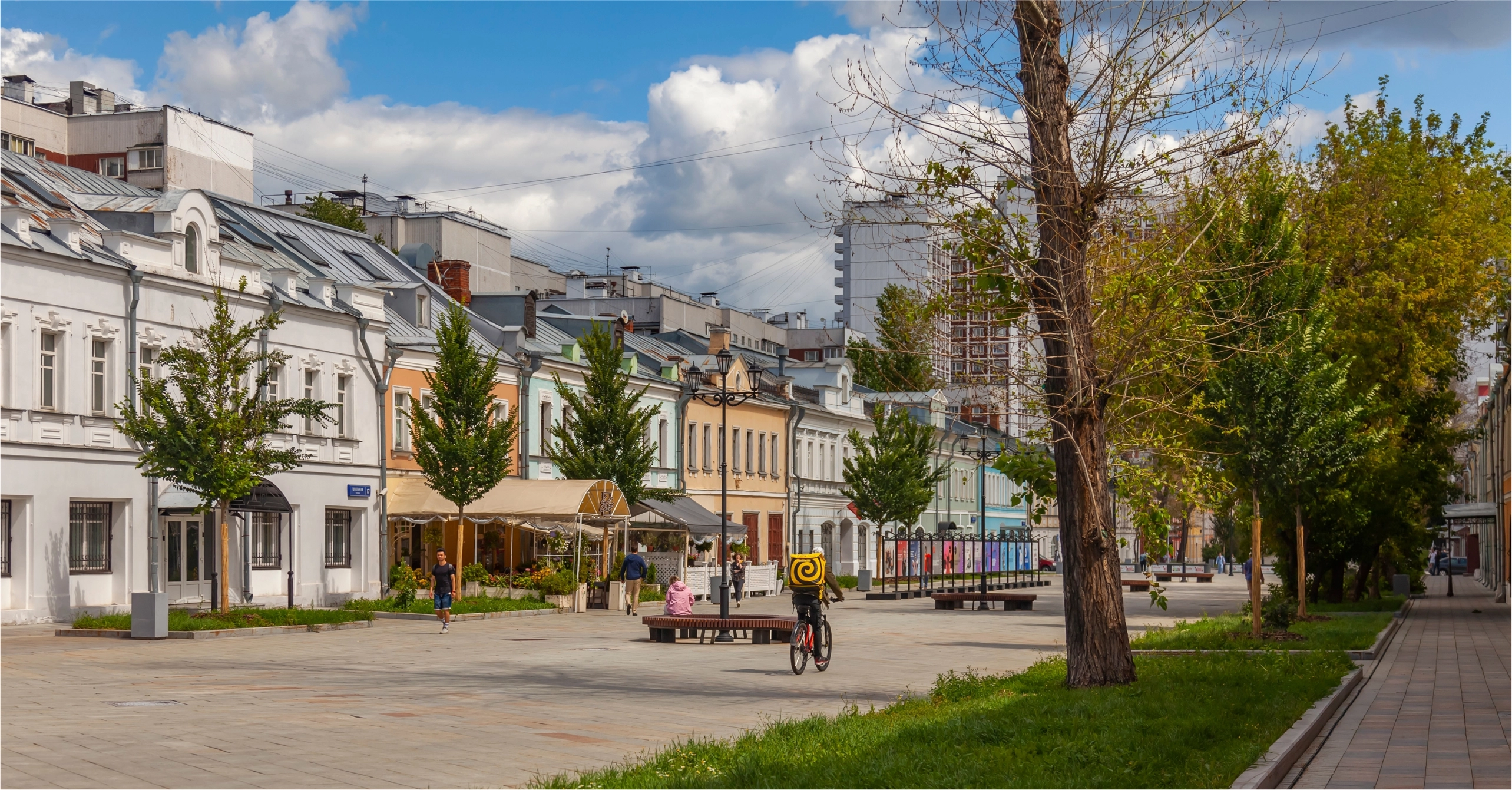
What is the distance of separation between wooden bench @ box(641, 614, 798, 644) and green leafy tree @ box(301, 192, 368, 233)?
117 feet

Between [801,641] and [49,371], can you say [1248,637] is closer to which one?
[801,641]

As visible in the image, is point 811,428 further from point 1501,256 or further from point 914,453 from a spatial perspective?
point 1501,256

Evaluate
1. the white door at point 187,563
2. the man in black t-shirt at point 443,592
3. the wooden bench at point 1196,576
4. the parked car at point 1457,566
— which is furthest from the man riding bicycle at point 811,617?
the parked car at point 1457,566

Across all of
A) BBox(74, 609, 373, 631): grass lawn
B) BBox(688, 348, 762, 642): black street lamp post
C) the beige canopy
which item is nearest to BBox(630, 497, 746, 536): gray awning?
the beige canopy

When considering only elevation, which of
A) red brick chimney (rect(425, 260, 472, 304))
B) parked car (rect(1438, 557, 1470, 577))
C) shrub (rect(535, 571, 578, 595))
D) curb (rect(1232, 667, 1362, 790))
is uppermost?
red brick chimney (rect(425, 260, 472, 304))

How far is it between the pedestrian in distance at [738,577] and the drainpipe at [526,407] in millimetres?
6682

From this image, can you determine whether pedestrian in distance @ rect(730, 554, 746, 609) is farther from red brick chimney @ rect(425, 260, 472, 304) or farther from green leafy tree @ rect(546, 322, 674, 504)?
red brick chimney @ rect(425, 260, 472, 304)

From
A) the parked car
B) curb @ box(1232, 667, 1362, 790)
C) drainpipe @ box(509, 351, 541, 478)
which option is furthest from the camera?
the parked car

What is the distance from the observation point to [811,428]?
6662 cm

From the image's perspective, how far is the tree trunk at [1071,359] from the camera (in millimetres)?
15203

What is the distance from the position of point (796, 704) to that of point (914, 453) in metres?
43.8

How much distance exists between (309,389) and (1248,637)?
23483 mm

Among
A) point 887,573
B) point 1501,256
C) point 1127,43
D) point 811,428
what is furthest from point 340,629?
point 887,573

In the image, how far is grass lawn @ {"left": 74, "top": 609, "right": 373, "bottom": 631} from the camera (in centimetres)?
2753
